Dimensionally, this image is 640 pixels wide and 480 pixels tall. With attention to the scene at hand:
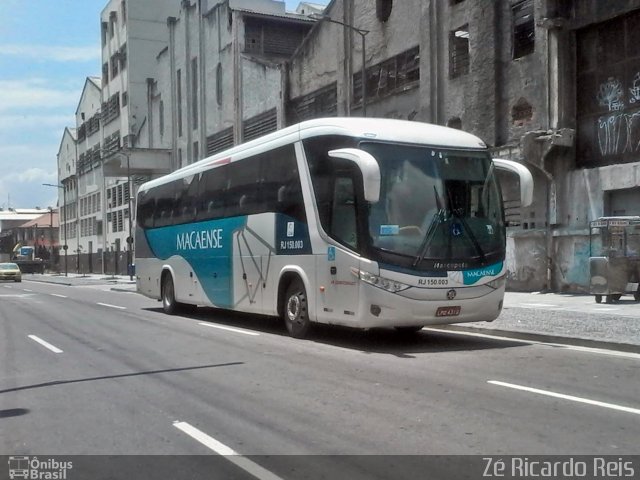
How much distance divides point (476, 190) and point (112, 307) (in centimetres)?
1472

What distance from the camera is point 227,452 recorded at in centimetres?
584

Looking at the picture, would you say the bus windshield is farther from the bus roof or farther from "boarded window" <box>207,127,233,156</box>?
"boarded window" <box>207,127,233,156</box>

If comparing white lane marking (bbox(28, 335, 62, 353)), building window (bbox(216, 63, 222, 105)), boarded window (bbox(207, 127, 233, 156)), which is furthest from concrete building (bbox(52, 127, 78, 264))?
white lane marking (bbox(28, 335, 62, 353))

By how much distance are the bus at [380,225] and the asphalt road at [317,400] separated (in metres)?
0.76

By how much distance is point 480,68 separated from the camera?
950 inches

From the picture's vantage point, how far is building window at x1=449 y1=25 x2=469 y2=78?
25578 millimetres

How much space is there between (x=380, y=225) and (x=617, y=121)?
12.6 meters

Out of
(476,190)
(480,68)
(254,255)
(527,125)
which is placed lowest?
(254,255)

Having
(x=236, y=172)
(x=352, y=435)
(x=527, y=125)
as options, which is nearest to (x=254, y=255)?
(x=236, y=172)

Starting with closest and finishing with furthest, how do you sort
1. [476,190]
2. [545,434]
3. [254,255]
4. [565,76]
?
[545,434], [476,190], [254,255], [565,76]

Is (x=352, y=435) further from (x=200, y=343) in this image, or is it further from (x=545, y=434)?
(x=200, y=343)

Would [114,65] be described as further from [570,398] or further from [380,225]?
[570,398]

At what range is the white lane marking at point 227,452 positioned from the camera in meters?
5.28

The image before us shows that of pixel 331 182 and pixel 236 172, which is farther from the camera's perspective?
pixel 236 172
